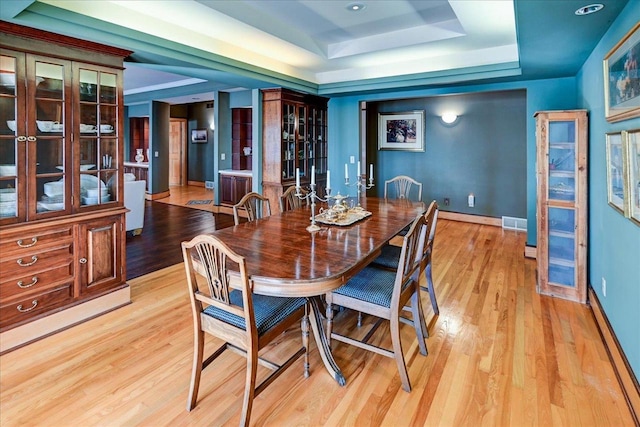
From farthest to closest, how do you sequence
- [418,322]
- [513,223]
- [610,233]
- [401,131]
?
[401,131]
[513,223]
[610,233]
[418,322]

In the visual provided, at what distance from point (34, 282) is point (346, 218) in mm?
2292

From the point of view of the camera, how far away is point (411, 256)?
7.11ft

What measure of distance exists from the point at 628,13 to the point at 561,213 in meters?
1.79

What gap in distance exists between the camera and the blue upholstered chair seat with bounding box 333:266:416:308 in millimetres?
2125

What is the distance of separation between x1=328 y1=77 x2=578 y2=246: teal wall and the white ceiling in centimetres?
59

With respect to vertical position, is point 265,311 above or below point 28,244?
below

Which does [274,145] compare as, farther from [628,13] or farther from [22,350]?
[628,13]

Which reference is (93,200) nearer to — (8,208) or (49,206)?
(49,206)

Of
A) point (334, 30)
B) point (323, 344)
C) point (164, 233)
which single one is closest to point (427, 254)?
point (323, 344)

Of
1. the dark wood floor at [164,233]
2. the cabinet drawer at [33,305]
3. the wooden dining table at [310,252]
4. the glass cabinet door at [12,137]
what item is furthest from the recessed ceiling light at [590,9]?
the dark wood floor at [164,233]

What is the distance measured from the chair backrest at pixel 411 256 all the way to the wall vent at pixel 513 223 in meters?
4.39

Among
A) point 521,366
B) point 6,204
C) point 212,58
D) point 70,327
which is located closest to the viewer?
point 521,366

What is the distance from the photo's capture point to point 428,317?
2928 millimetres

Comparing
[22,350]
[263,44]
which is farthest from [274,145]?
[22,350]
